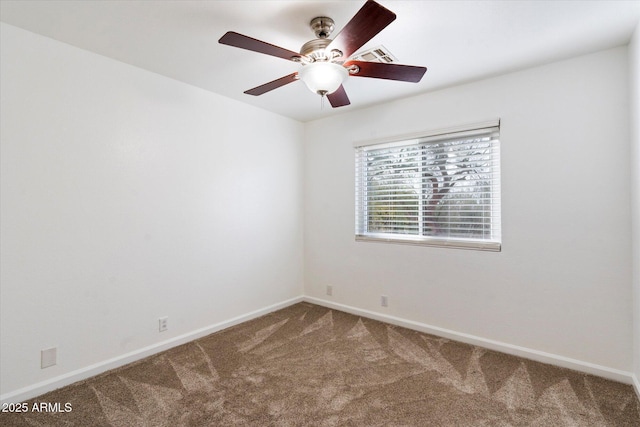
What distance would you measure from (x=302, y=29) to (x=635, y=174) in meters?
2.42

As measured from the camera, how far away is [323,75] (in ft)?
6.15

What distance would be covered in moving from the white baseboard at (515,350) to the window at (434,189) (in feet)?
2.73

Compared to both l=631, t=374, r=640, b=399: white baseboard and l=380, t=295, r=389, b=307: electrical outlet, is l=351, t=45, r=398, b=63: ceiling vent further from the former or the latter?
l=631, t=374, r=640, b=399: white baseboard

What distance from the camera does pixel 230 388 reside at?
217 centimetres

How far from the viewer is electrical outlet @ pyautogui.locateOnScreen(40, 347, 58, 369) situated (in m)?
2.13

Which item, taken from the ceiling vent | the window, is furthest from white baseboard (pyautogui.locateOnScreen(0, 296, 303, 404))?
the ceiling vent

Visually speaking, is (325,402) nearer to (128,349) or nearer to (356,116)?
(128,349)

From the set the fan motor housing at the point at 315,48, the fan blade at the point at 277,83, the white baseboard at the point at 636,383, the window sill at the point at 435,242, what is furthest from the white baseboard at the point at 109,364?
the white baseboard at the point at 636,383

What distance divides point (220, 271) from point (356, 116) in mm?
2328

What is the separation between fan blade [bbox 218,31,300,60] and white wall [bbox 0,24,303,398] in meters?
1.46

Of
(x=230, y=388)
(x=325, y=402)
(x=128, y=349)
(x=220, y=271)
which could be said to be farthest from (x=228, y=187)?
(x=325, y=402)

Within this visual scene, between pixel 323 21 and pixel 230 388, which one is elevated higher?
pixel 323 21

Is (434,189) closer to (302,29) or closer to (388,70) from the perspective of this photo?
(388,70)

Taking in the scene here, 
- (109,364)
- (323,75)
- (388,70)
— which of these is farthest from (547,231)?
(109,364)
